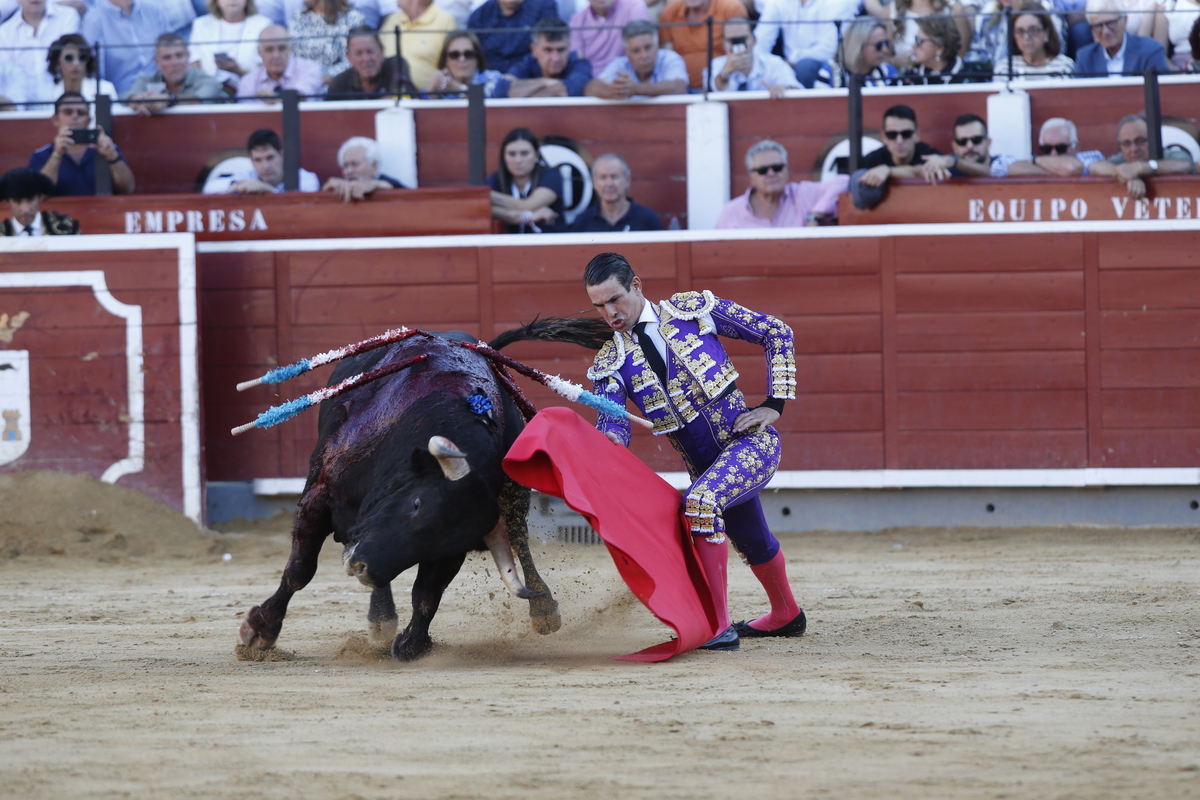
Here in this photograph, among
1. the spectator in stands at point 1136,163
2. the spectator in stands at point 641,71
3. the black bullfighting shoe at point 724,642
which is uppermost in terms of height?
the spectator in stands at point 641,71

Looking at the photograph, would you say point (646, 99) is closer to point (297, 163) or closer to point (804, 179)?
point (804, 179)

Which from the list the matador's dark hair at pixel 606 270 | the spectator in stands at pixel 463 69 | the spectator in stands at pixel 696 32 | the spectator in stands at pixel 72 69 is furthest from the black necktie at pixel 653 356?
the spectator in stands at pixel 72 69

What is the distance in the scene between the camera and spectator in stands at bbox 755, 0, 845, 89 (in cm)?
776

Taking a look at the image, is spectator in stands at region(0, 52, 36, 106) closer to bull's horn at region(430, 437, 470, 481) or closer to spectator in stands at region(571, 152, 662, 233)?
spectator in stands at region(571, 152, 662, 233)

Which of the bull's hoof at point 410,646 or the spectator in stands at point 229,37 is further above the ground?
the spectator in stands at point 229,37

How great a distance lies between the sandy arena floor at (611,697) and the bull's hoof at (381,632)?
7 centimetres

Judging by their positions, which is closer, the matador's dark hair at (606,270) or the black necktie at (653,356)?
the matador's dark hair at (606,270)

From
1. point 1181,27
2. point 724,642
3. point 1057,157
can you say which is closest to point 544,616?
point 724,642

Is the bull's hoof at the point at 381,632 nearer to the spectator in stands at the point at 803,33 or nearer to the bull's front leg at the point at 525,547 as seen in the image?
the bull's front leg at the point at 525,547

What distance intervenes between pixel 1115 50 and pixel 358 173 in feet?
14.4

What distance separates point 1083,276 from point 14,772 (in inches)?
239

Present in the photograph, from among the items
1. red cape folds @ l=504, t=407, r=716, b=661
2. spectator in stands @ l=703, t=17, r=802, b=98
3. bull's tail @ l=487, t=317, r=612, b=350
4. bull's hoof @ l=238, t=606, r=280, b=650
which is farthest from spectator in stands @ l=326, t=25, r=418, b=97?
Answer: bull's hoof @ l=238, t=606, r=280, b=650

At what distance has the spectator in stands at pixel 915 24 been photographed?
7.46 m

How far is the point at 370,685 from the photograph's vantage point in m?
3.12
